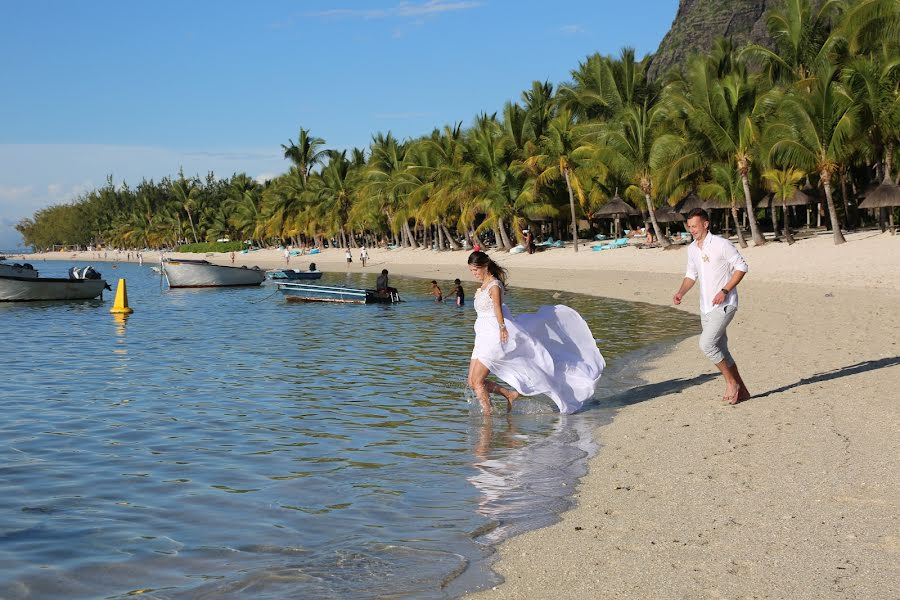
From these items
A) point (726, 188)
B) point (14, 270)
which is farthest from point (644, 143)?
point (14, 270)

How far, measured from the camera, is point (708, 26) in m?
126

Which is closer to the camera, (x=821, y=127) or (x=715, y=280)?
(x=715, y=280)

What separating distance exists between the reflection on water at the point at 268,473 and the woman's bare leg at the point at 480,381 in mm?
233

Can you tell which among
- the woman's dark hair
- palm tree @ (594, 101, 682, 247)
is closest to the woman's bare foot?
the woman's dark hair

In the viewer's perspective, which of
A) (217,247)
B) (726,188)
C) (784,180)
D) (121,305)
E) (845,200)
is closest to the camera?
(121,305)

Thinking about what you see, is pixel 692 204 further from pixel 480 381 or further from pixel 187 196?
pixel 187 196

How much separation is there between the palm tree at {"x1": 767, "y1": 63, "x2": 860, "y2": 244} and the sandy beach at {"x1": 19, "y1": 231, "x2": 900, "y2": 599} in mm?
21612

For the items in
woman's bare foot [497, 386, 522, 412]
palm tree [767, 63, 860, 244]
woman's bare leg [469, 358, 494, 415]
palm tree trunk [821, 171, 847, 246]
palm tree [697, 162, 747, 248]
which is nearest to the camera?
woman's bare leg [469, 358, 494, 415]

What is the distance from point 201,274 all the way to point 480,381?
38.9 meters

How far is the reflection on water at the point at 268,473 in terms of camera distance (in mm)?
5207

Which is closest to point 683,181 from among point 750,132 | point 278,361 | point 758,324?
point 750,132

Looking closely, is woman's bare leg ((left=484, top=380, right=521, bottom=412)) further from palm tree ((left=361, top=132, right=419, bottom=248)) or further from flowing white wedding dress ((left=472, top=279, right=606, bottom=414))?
palm tree ((left=361, top=132, right=419, bottom=248))

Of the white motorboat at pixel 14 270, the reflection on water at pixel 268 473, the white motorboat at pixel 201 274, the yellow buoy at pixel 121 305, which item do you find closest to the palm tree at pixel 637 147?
the white motorboat at pixel 201 274

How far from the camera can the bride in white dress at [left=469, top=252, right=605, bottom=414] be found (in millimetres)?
9273
